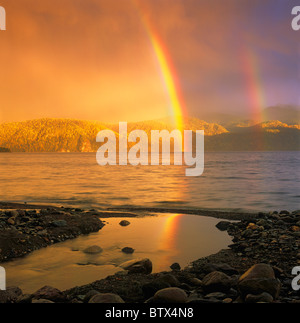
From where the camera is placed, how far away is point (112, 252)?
1153 centimetres

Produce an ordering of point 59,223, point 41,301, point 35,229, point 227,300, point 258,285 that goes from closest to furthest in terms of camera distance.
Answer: point 41,301 → point 227,300 → point 258,285 → point 35,229 → point 59,223

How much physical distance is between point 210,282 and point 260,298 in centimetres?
129

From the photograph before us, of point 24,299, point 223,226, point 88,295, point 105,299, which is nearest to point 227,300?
point 105,299

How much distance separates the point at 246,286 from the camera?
7.01 m

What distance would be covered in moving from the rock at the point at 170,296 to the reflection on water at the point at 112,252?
2.58 m

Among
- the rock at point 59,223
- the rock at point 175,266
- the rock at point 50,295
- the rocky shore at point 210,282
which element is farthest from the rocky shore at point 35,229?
the rock at point 175,266

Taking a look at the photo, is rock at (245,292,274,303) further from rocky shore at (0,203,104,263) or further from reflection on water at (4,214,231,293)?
rocky shore at (0,203,104,263)

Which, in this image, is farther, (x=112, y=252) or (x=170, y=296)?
(x=112, y=252)

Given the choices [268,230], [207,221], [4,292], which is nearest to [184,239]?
[268,230]

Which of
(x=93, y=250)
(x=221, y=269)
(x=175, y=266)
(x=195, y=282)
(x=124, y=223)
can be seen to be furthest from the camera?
(x=124, y=223)

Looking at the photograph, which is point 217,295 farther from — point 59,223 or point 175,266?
point 59,223

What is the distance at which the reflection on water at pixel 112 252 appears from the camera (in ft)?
29.8

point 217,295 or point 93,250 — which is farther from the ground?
point 217,295

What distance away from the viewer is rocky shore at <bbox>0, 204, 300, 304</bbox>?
6816mm
